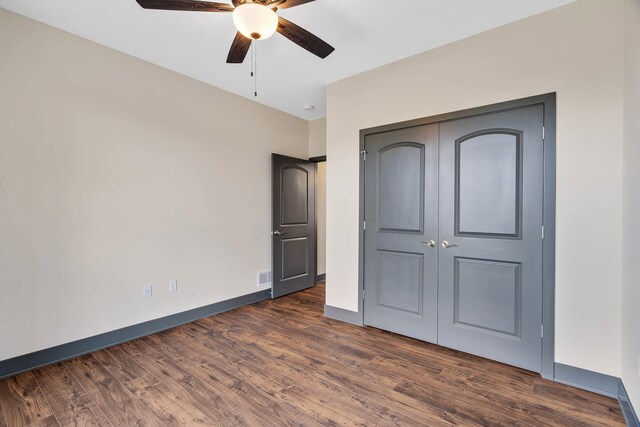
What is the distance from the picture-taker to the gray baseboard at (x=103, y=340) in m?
2.30

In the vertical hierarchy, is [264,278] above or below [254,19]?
below

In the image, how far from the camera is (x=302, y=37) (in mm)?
2025

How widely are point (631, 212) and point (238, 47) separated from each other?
2.75 metres

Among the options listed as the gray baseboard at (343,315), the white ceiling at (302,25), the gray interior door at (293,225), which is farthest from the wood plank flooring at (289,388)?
the white ceiling at (302,25)

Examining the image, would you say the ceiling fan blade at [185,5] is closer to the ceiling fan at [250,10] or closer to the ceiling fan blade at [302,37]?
the ceiling fan at [250,10]

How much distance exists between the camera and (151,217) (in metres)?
3.07

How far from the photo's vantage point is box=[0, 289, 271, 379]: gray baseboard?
2.30 metres

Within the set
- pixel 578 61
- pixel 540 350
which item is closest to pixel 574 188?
pixel 578 61

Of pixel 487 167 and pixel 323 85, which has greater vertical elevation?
pixel 323 85

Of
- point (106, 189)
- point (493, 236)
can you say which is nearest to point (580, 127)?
point (493, 236)

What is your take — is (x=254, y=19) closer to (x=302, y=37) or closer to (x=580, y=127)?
(x=302, y=37)

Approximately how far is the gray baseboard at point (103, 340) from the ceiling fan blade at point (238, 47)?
8.71ft

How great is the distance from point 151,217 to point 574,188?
3.65 meters

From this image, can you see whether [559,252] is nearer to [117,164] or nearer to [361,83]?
[361,83]
